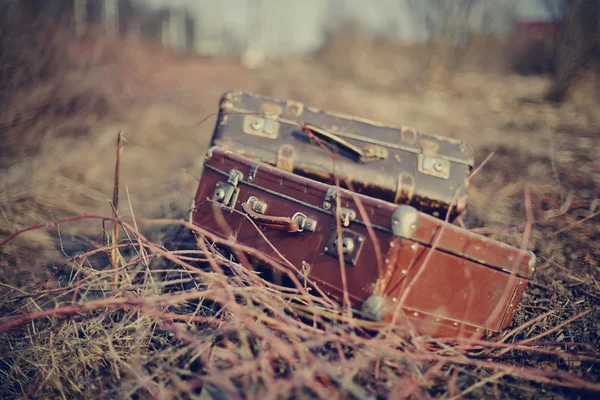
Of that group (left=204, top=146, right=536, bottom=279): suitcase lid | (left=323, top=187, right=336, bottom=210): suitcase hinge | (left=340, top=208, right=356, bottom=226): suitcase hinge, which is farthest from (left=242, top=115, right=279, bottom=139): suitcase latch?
(left=340, top=208, right=356, bottom=226): suitcase hinge

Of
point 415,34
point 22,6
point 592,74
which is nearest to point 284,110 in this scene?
point 22,6

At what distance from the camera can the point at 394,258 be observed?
1.86 m

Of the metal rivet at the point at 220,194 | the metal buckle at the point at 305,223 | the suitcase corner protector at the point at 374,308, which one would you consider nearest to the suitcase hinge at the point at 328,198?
the metal buckle at the point at 305,223

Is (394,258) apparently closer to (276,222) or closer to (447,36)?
(276,222)

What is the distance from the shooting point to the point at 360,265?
194 centimetres

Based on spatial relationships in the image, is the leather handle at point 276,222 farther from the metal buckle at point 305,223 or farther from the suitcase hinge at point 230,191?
the suitcase hinge at point 230,191

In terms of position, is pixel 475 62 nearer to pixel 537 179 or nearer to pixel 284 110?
pixel 537 179

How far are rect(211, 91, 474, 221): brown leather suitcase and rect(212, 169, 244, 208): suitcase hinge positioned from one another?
47 centimetres

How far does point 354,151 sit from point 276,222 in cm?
92

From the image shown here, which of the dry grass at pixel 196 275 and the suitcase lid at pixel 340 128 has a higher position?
the suitcase lid at pixel 340 128

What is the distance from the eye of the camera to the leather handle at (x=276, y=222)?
2.09 meters

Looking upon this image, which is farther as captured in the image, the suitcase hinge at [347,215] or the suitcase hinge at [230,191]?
the suitcase hinge at [230,191]

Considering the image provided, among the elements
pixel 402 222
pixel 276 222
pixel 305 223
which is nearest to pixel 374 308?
pixel 402 222

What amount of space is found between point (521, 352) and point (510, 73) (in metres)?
11.6
